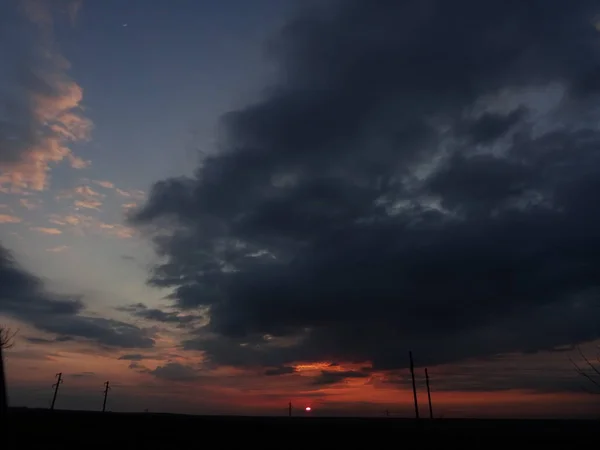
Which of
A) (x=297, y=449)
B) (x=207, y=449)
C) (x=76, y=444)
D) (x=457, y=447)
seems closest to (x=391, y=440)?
(x=457, y=447)

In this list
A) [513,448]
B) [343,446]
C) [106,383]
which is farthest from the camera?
[106,383]

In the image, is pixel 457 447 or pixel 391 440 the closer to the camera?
pixel 457 447

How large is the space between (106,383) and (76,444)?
102m

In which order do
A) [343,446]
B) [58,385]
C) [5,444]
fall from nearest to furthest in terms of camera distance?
[5,444] < [343,446] < [58,385]

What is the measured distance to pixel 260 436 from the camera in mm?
44250

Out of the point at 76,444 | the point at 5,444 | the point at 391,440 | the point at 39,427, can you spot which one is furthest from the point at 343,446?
the point at 5,444

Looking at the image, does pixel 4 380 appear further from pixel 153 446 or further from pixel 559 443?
pixel 559 443

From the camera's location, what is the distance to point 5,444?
800 centimetres

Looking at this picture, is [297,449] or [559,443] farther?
[559,443]

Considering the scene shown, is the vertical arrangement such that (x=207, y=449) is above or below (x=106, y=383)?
below

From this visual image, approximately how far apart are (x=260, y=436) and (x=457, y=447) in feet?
60.4

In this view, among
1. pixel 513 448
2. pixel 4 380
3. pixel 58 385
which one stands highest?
pixel 58 385

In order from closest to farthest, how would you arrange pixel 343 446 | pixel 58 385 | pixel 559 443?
pixel 343 446 < pixel 559 443 < pixel 58 385

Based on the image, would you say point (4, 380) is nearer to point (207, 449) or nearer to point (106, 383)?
point (207, 449)
